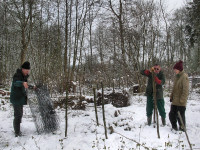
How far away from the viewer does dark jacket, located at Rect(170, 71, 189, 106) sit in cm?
421

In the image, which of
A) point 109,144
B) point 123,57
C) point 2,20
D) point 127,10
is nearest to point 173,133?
point 109,144

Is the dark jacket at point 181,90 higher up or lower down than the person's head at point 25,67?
lower down

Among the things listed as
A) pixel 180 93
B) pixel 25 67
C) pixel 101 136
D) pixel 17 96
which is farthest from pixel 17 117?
pixel 180 93

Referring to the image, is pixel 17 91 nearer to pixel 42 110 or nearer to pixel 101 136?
pixel 42 110

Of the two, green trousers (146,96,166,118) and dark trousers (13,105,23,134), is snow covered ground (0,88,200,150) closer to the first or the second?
dark trousers (13,105,23,134)

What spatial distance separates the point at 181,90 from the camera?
4.33 metres

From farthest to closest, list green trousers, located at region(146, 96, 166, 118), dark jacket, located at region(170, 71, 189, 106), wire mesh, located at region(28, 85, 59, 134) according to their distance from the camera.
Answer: green trousers, located at region(146, 96, 166, 118) → wire mesh, located at region(28, 85, 59, 134) → dark jacket, located at region(170, 71, 189, 106)

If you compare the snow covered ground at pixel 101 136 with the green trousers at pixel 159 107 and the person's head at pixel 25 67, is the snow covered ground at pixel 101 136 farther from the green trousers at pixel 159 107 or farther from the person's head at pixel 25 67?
the person's head at pixel 25 67

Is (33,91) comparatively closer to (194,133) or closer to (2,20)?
(194,133)

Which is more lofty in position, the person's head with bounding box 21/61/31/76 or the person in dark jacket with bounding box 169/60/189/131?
the person's head with bounding box 21/61/31/76

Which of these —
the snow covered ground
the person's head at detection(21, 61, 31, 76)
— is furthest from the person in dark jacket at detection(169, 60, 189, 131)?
the person's head at detection(21, 61, 31, 76)

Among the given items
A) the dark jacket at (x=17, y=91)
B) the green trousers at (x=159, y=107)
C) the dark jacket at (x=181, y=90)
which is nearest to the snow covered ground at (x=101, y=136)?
the green trousers at (x=159, y=107)

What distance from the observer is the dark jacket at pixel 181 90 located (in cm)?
421

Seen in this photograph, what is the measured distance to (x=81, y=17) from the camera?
1355cm
